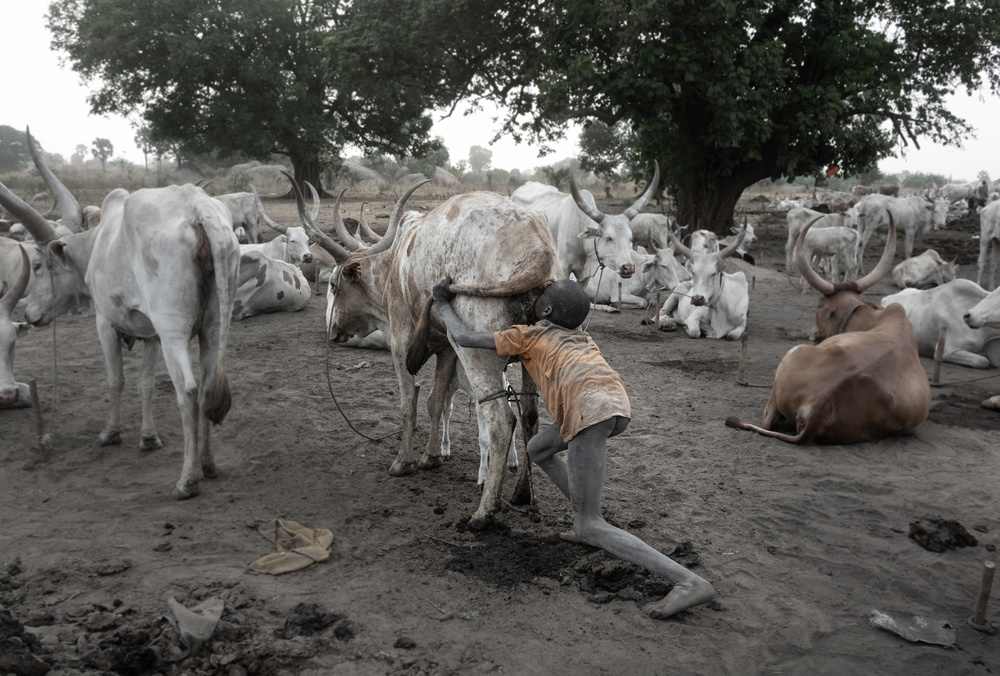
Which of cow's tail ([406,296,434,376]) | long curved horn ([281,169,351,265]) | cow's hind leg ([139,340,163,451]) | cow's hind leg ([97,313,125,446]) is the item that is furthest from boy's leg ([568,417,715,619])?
cow's hind leg ([97,313,125,446])

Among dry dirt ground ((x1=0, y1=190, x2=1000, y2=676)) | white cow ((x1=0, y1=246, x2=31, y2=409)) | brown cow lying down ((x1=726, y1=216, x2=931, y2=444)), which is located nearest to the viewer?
dry dirt ground ((x1=0, y1=190, x2=1000, y2=676))

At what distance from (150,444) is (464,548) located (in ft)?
9.55

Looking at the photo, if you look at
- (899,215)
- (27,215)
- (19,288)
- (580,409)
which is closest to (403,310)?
(580,409)

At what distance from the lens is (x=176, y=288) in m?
4.81

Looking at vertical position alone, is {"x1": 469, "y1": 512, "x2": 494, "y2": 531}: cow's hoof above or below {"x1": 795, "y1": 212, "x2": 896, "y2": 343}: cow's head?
below

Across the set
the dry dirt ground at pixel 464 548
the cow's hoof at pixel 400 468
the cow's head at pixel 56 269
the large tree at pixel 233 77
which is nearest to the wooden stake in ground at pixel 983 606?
the dry dirt ground at pixel 464 548

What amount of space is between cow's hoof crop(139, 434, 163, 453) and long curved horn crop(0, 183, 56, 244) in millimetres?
1839

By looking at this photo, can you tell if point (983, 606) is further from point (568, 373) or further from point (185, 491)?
point (185, 491)

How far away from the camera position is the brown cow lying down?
19.3 feet

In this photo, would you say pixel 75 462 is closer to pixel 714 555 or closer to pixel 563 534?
pixel 563 534

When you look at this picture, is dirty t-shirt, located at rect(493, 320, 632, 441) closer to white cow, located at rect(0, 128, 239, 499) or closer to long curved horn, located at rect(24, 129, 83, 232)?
white cow, located at rect(0, 128, 239, 499)

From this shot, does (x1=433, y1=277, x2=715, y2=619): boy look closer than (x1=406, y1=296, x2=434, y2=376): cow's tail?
Yes

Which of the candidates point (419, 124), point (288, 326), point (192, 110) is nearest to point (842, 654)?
point (288, 326)

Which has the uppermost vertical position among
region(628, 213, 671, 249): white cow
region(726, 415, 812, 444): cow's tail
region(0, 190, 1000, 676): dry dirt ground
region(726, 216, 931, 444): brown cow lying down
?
region(628, 213, 671, 249): white cow
